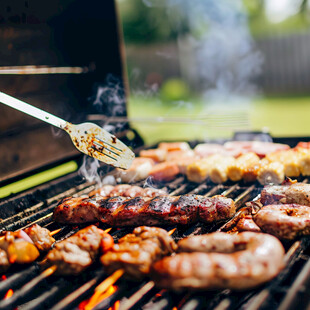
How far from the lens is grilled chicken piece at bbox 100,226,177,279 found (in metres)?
2.36

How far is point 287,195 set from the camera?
3160mm

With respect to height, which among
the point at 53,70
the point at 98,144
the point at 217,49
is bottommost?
the point at 98,144

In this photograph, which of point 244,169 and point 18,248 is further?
point 244,169

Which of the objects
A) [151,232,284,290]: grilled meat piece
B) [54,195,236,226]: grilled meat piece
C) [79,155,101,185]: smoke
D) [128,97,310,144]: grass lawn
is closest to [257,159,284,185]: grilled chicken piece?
[54,195,236,226]: grilled meat piece

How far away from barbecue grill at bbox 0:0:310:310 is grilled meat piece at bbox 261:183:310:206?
1.06ft

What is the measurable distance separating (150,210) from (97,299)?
99 centimetres

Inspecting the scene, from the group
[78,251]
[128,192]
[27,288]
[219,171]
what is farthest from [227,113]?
[27,288]

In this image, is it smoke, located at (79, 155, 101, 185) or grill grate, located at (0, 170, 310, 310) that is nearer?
grill grate, located at (0, 170, 310, 310)

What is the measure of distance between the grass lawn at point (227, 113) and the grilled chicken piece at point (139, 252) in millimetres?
5499

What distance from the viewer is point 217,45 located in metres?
23.8

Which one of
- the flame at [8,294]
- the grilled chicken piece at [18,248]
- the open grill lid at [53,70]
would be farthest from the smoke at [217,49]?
the flame at [8,294]

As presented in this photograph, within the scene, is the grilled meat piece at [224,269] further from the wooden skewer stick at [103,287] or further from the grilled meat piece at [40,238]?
the grilled meat piece at [40,238]

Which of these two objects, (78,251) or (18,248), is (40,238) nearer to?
(18,248)

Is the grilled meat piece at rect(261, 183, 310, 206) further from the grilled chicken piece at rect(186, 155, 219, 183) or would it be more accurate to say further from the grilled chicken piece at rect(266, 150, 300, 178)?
the grilled chicken piece at rect(186, 155, 219, 183)
